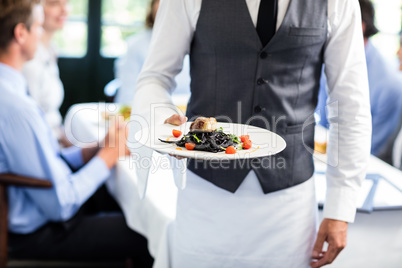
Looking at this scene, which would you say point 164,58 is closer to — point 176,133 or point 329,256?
point 176,133

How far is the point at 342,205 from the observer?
1.18 m

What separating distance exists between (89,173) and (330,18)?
125cm

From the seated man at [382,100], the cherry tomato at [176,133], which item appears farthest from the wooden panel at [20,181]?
the seated man at [382,100]

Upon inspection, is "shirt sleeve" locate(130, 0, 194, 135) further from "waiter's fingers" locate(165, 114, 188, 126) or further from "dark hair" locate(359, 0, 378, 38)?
"dark hair" locate(359, 0, 378, 38)

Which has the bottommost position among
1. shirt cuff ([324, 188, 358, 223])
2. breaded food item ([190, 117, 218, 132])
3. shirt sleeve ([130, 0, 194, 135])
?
shirt cuff ([324, 188, 358, 223])

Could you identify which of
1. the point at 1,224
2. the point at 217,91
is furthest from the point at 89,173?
the point at 217,91

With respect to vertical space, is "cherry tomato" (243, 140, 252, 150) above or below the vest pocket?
below

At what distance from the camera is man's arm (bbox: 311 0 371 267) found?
111cm

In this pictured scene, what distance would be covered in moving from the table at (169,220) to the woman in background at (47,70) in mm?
1358

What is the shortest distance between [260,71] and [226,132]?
0.51 feet

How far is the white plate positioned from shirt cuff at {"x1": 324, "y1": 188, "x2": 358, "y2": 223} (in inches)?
12.0

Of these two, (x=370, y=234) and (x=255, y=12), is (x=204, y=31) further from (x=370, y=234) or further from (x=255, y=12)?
(x=370, y=234)

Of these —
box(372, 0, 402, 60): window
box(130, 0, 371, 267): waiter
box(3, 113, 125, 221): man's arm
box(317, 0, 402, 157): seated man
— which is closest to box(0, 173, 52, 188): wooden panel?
box(3, 113, 125, 221): man's arm

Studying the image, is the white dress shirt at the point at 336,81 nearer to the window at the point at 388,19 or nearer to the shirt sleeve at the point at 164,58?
→ the shirt sleeve at the point at 164,58
